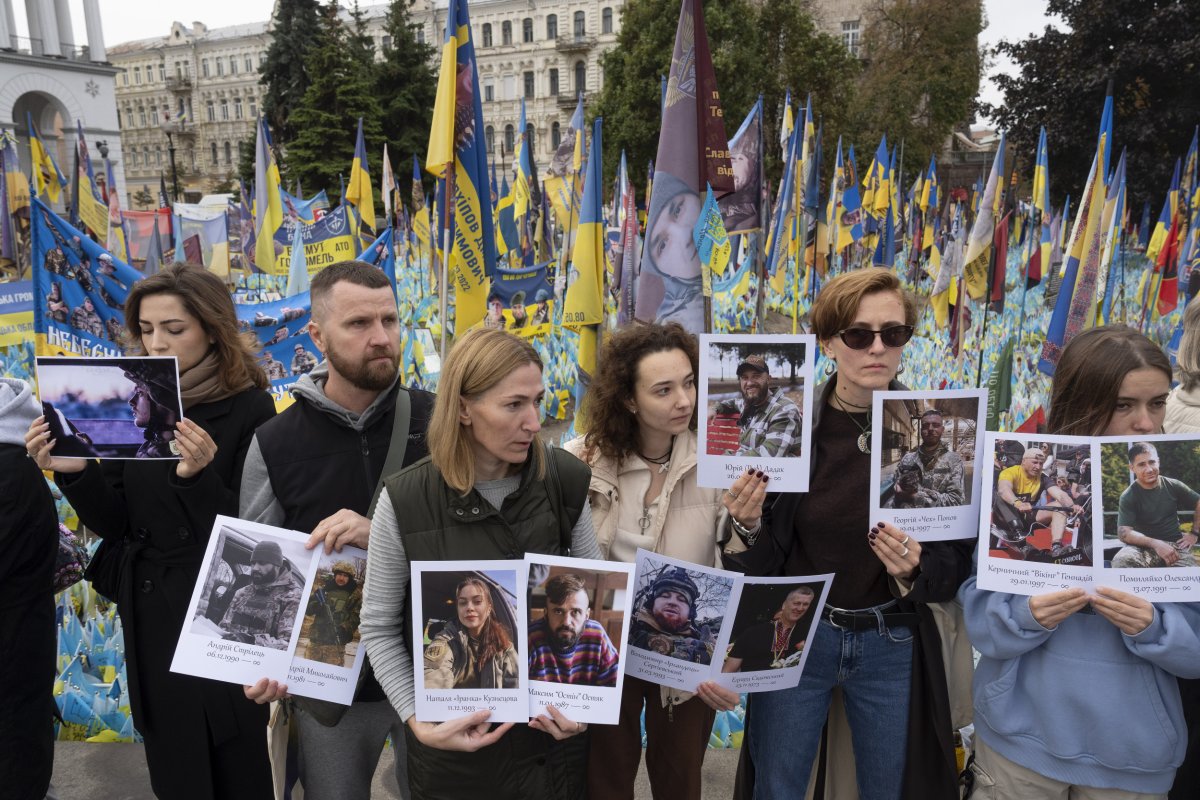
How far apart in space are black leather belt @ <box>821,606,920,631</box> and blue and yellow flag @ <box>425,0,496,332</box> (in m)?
2.69

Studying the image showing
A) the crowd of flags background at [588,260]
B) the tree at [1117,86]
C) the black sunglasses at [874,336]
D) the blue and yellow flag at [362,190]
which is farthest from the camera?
the tree at [1117,86]

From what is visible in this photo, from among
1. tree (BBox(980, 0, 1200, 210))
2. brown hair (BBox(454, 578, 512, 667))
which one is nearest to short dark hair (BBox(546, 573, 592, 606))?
brown hair (BBox(454, 578, 512, 667))

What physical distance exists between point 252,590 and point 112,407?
62cm

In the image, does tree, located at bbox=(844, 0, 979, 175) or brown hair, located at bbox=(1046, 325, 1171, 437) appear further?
tree, located at bbox=(844, 0, 979, 175)

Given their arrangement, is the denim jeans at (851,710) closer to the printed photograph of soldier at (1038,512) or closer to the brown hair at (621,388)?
the printed photograph of soldier at (1038,512)

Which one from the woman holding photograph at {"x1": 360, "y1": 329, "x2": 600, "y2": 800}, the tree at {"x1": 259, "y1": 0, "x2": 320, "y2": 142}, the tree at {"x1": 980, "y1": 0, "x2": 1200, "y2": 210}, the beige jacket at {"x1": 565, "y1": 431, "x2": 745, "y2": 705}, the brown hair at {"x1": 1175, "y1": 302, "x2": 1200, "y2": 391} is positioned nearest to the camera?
the woman holding photograph at {"x1": 360, "y1": 329, "x2": 600, "y2": 800}

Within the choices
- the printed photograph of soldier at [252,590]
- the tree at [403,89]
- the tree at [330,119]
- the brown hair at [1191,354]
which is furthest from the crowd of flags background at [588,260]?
the tree at [403,89]

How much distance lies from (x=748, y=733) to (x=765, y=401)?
3.40 ft

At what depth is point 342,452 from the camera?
2.22 metres

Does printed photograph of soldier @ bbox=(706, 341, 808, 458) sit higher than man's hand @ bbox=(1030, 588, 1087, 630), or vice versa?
printed photograph of soldier @ bbox=(706, 341, 808, 458)

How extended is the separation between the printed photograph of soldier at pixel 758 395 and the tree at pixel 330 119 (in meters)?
37.9

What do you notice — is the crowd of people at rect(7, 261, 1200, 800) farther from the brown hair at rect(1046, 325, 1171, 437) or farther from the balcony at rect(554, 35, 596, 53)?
the balcony at rect(554, 35, 596, 53)

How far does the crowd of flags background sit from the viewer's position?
374 centimetres

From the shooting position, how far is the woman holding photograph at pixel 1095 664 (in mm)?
1810
